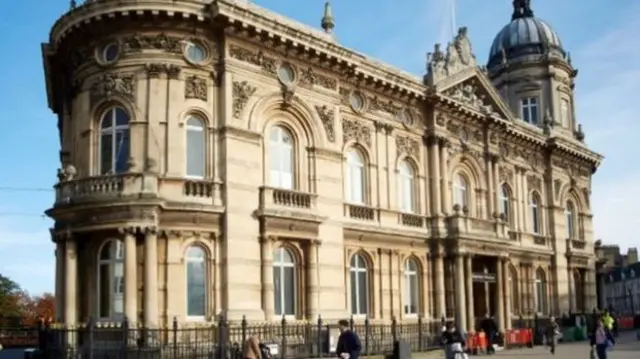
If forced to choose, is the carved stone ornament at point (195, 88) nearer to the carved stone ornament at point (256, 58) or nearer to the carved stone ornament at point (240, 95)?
the carved stone ornament at point (240, 95)

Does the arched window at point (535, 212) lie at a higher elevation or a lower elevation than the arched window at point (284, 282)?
higher

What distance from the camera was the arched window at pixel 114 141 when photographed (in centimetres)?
2545

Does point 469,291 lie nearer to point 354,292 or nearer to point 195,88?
point 354,292

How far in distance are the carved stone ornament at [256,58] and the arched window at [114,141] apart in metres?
4.24

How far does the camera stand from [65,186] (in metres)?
25.1

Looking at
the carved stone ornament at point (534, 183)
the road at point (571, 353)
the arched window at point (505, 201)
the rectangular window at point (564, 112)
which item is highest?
the rectangular window at point (564, 112)

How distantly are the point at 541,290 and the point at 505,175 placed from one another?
749cm

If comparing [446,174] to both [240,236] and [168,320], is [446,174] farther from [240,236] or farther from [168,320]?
[168,320]

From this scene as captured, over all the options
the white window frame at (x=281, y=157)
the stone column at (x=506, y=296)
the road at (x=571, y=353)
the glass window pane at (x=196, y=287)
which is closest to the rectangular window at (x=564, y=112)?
the stone column at (x=506, y=296)

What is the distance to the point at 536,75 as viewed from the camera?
48500 millimetres

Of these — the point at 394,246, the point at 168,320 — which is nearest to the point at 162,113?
the point at 168,320

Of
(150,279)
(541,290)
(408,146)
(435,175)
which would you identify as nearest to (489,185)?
(435,175)

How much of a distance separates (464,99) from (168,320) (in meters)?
19.2

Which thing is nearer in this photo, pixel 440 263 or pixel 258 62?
pixel 258 62
